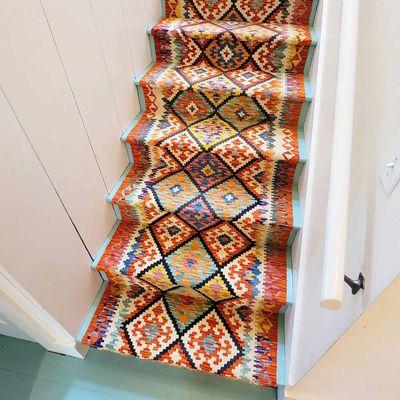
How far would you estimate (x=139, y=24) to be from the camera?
4.46 ft

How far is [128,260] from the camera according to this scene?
1.28 m

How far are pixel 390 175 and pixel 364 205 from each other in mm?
129

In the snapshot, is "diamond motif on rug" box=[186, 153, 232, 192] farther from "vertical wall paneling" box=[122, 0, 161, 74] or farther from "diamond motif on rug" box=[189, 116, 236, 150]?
"vertical wall paneling" box=[122, 0, 161, 74]

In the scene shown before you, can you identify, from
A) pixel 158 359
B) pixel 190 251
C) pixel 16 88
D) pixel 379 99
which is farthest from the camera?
pixel 190 251

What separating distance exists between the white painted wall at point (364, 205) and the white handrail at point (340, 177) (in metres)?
0.06

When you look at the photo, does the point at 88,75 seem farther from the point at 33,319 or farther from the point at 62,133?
the point at 33,319

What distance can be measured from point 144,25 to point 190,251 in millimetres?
1106

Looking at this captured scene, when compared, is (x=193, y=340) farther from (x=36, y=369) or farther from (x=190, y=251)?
(x=36, y=369)

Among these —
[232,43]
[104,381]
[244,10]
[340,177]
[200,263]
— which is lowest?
[104,381]

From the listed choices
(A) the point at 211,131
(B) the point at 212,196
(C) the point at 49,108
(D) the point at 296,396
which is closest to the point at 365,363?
(D) the point at 296,396

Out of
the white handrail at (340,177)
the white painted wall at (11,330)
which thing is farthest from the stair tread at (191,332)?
the white handrail at (340,177)

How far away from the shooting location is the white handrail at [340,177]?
497mm

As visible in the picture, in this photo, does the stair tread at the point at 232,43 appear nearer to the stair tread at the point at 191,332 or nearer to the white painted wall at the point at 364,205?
the white painted wall at the point at 364,205

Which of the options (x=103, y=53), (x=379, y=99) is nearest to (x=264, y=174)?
(x=379, y=99)
